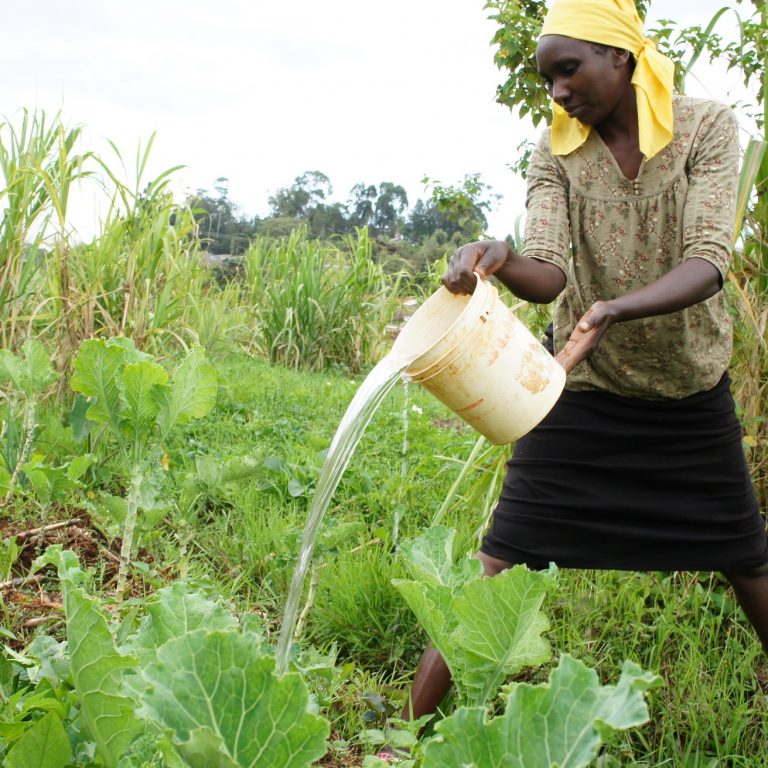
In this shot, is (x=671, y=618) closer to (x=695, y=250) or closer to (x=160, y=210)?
(x=695, y=250)

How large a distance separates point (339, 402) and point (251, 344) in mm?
3535

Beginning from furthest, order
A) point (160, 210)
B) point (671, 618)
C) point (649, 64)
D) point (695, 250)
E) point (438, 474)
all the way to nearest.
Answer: point (160, 210) → point (438, 474) → point (671, 618) → point (649, 64) → point (695, 250)

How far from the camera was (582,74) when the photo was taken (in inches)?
71.7

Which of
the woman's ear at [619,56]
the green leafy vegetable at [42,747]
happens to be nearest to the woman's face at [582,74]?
the woman's ear at [619,56]

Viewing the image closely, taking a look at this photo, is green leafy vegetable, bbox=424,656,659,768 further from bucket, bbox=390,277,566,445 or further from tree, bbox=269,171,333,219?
tree, bbox=269,171,333,219

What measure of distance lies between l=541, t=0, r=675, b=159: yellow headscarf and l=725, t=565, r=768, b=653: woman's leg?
0.97 m

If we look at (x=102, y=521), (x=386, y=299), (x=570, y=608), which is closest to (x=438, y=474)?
(x=570, y=608)

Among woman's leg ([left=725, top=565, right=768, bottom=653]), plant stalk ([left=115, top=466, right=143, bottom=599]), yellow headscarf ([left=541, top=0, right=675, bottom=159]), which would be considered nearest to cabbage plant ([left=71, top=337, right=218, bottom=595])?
plant stalk ([left=115, top=466, right=143, bottom=599])

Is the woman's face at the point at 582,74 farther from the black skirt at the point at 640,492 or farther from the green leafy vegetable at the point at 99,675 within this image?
the green leafy vegetable at the point at 99,675

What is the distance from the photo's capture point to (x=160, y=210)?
13.8 feet

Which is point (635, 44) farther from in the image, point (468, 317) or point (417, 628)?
point (417, 628)

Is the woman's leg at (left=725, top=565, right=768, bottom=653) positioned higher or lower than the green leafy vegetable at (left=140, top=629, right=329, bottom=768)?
lower

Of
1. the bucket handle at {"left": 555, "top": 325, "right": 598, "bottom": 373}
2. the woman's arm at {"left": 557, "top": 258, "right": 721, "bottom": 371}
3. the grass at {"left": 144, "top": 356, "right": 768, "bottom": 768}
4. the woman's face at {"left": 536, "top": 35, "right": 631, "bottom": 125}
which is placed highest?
the woman's face at {"left": 536, "top": 35, "right": 631, "bottom": 125}

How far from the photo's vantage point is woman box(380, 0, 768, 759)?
191 centimetres
